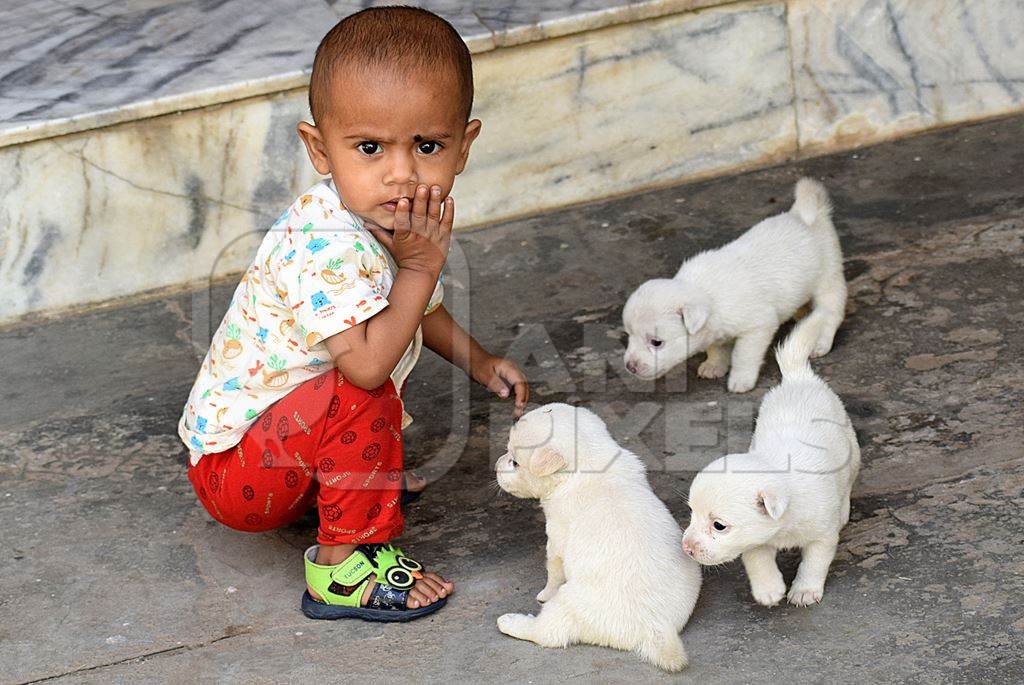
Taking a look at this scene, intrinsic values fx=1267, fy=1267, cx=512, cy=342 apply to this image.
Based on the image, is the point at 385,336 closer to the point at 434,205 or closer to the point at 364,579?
the point at 434,205

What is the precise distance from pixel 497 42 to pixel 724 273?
3.97 feet

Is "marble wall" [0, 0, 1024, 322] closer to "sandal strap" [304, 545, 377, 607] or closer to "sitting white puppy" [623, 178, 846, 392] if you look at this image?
"sitting white puppy" [623, 178, 846, 392]

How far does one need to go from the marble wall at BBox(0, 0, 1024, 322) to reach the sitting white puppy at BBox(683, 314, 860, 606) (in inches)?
69.0

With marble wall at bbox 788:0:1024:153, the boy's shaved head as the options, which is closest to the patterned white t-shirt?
the boy's shaved head

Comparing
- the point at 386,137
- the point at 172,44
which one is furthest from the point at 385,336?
the point at 172,44

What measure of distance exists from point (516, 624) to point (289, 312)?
76cm

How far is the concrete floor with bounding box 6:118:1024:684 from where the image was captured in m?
2.38

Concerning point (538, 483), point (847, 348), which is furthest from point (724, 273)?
point (538, 483)

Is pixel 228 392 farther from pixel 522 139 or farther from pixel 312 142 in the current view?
pixel 522 139

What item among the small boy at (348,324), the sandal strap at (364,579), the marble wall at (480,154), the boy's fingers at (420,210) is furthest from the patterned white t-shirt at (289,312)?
the marble wall at (480,154)

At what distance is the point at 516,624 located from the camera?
242 centimetres

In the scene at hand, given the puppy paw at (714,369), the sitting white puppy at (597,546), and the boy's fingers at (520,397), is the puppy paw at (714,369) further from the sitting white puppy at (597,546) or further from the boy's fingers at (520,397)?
the sitting white puppy at (597,546)

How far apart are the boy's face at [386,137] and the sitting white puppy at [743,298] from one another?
0.91 m

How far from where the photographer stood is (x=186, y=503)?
9.79 ft
